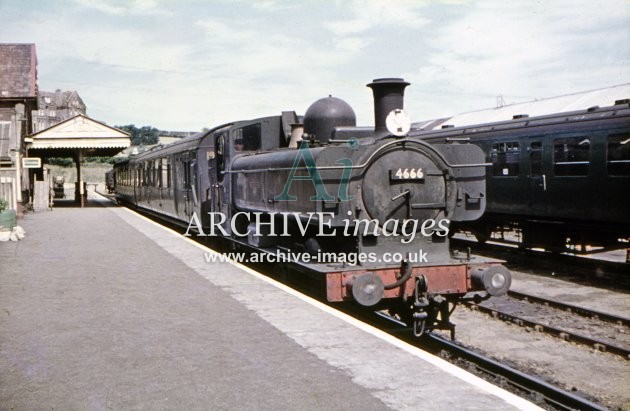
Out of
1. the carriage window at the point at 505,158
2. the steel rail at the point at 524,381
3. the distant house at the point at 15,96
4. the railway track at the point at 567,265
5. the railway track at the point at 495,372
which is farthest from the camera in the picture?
the distant house at the point at 15,96

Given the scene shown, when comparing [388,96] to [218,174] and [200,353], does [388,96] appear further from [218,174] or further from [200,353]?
[218,174]

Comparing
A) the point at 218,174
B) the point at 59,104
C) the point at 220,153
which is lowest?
the point at 218,174

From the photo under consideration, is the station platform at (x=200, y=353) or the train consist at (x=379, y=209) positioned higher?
the train consist at (x=379, y=209)

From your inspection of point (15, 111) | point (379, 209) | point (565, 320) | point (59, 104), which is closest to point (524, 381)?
point (379, 209)

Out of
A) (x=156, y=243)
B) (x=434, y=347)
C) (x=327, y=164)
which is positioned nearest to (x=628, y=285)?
(x=434, y=347)

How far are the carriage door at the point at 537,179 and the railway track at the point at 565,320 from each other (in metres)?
3.38

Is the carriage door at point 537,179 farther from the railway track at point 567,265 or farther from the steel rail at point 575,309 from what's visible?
the steel rail at point 575,309

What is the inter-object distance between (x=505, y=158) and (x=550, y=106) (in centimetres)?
846

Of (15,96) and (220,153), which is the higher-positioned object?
(15,96)

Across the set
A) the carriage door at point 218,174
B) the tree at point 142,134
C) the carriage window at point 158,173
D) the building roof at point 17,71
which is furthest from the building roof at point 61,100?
the carriage door at point 218,174

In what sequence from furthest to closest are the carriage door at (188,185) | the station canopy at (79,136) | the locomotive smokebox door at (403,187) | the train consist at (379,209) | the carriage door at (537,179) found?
the station canopy at (79,136) → the carriage door at (188,185) → the carriage door at (537,179) → the locomotive smokebox door at (403,187) → the train consist at (379,209)

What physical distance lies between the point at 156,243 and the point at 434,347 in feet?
27.9

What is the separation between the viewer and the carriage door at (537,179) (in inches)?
490

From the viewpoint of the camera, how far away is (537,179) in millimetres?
12656
